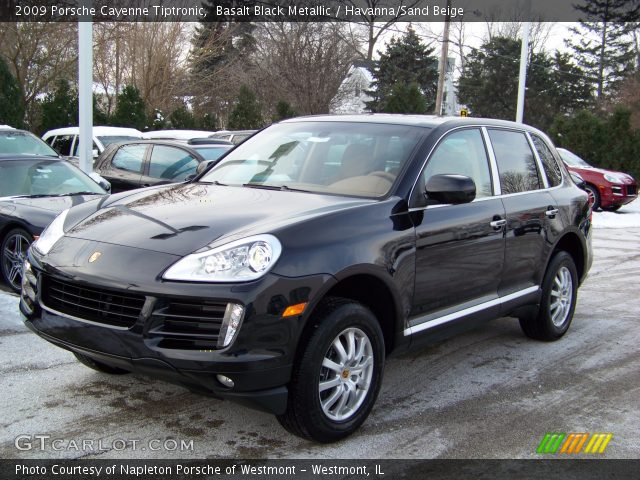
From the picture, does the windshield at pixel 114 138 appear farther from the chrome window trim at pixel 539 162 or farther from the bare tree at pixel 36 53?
the chrome window trim at pixel 539 162

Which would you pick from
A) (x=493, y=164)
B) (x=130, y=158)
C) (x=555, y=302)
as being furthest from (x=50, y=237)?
(x=130, y=158)

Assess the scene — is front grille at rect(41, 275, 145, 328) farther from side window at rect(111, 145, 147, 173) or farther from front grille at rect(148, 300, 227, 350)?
side window at rect(111, 145, 147, 173)

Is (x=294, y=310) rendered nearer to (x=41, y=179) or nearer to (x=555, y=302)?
(x=555, y=302)

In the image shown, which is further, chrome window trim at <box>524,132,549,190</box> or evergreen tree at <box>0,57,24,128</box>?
evergreen tree at <box>0,57,24,128</box>

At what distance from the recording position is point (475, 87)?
52094mm

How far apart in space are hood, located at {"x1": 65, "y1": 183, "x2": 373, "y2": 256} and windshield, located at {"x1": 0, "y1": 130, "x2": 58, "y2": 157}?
25.7 feet

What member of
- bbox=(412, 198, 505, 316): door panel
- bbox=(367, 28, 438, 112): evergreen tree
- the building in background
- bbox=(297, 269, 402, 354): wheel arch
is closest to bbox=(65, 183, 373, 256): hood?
bbox=(297, 269, 402, 354): wheel arch

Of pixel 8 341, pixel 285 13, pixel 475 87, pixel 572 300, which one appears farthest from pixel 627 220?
pixel 475 87

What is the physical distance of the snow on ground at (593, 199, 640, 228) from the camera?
1567 centimetres

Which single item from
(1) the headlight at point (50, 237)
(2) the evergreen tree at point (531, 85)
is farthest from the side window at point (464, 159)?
(2) the evergreen tree at point (531, 85)

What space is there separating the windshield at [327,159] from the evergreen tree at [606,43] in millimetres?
53642

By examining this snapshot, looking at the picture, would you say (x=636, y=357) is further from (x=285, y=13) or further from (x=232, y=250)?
(x=285, y=13)

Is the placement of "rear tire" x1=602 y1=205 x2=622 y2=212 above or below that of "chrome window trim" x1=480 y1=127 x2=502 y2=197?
below

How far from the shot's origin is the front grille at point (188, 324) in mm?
3273
